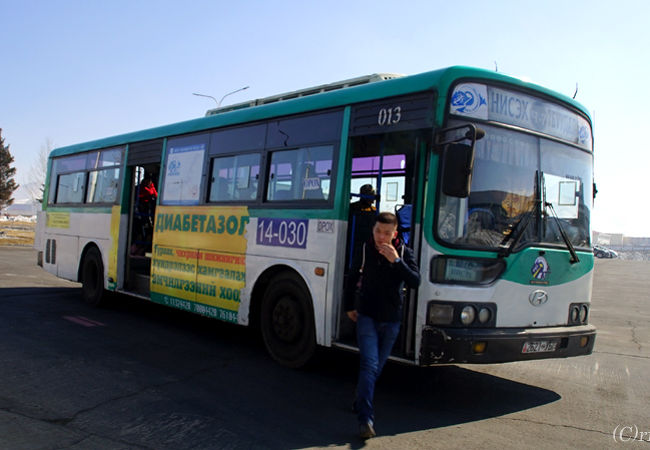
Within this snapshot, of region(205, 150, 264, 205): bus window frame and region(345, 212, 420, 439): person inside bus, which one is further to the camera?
region(205, 150, 264, 205): bus window frame

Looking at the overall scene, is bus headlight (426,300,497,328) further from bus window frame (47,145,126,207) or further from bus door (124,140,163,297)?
bus window frame (47,145,126,207)

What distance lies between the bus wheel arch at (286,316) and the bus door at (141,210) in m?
3.48

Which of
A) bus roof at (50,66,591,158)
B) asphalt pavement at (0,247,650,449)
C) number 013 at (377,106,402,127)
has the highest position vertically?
bus roof at (50,66,591,158)

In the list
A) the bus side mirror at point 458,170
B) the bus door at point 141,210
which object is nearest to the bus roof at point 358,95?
the bus side mirror at point 458,170

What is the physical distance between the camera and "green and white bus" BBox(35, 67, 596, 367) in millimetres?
5359

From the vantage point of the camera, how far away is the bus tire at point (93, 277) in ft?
35.6

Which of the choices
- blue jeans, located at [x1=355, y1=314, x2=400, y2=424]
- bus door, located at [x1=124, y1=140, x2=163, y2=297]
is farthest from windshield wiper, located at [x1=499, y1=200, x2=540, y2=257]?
bus door, located at [x1=124, y1=140, x2=163, y2=297]

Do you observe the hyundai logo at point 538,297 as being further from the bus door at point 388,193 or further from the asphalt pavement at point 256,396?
the bus door at point 388,193

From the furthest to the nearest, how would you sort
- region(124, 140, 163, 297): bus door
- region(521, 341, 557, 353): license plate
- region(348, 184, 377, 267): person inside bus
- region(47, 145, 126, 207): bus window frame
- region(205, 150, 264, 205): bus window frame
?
region(47, 145, 126, 207): bus window frame → region(124, 140, 163, 297): bus door → region(205, 150, 264, 205): bus window frame → region(348, 184, 377, 267): person inside bus → region(521, 341, 557, 353): license plate

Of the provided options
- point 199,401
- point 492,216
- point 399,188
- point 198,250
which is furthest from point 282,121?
point 199,401

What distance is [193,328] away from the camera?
938 centimetres

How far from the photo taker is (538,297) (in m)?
5.72

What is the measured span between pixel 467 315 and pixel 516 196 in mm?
1268

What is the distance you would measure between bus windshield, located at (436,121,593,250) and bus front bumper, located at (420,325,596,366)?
809 millimetres
